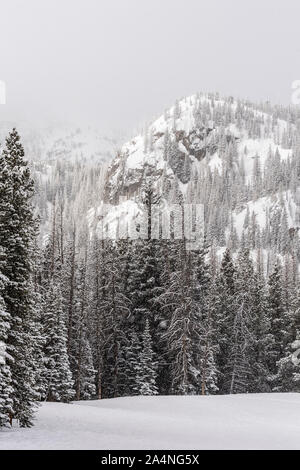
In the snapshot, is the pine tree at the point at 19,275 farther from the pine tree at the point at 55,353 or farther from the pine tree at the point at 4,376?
the pine tree at the point at 55,353

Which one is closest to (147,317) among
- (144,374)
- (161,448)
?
(144,374)

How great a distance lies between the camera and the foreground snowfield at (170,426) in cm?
1429

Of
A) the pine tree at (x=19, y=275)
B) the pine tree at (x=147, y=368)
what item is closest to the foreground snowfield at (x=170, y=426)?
the pine tree at (x=19, y=275)

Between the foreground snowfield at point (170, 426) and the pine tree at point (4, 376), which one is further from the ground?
the pine tree at point (4, 376)

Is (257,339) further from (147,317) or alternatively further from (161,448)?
(161,448)

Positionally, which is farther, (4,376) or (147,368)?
(147,368)

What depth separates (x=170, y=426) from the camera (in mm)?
19031

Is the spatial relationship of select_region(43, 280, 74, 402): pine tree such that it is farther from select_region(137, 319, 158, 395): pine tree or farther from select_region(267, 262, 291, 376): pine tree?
select_region(267, 262, 291, 376): pine tree

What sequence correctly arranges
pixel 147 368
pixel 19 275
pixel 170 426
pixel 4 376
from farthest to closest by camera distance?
pixel 147 368, pixel 170 426, pixel 19 275, pixel 4 376

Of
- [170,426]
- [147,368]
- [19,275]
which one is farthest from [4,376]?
[147,368]

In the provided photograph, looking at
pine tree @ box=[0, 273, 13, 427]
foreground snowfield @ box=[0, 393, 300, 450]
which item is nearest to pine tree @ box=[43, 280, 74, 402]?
foreground snowfield @ box=[0, 393, 300, 450]

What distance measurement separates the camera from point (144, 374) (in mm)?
35438

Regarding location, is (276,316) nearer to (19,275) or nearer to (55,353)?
(55,353)
